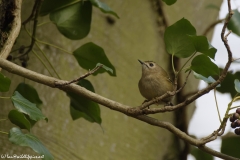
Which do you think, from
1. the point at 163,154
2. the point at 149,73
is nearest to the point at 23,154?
the point at 149,73

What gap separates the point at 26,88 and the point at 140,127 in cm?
54

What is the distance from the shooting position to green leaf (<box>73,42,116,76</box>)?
4.33ft

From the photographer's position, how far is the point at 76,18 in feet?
4.69

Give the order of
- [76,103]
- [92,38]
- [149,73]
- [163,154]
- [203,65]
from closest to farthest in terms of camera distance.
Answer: [203,65]
[76,103]
[149,73]
[92,38]
[163,154]

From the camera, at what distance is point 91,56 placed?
4.41 ft

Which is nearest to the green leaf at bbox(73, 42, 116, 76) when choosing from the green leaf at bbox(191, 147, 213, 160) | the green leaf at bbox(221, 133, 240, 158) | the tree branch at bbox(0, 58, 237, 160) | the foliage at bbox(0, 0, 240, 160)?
the foliage at bbox(0, 0, 240, 160)

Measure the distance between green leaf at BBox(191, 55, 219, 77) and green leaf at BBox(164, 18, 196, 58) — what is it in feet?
0.21

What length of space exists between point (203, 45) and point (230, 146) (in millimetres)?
462

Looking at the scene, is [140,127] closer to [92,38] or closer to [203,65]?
[92,38]

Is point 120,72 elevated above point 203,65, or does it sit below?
below

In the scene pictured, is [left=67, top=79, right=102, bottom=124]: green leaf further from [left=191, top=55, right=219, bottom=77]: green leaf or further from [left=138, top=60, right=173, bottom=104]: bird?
[left=191, top=55, right=219, bottom=77]: green leaf

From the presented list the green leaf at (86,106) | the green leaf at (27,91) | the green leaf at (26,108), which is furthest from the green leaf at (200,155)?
the green leaf at (26,108)

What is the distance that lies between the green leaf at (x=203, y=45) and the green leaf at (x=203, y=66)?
2cm

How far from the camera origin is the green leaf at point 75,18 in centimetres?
142
